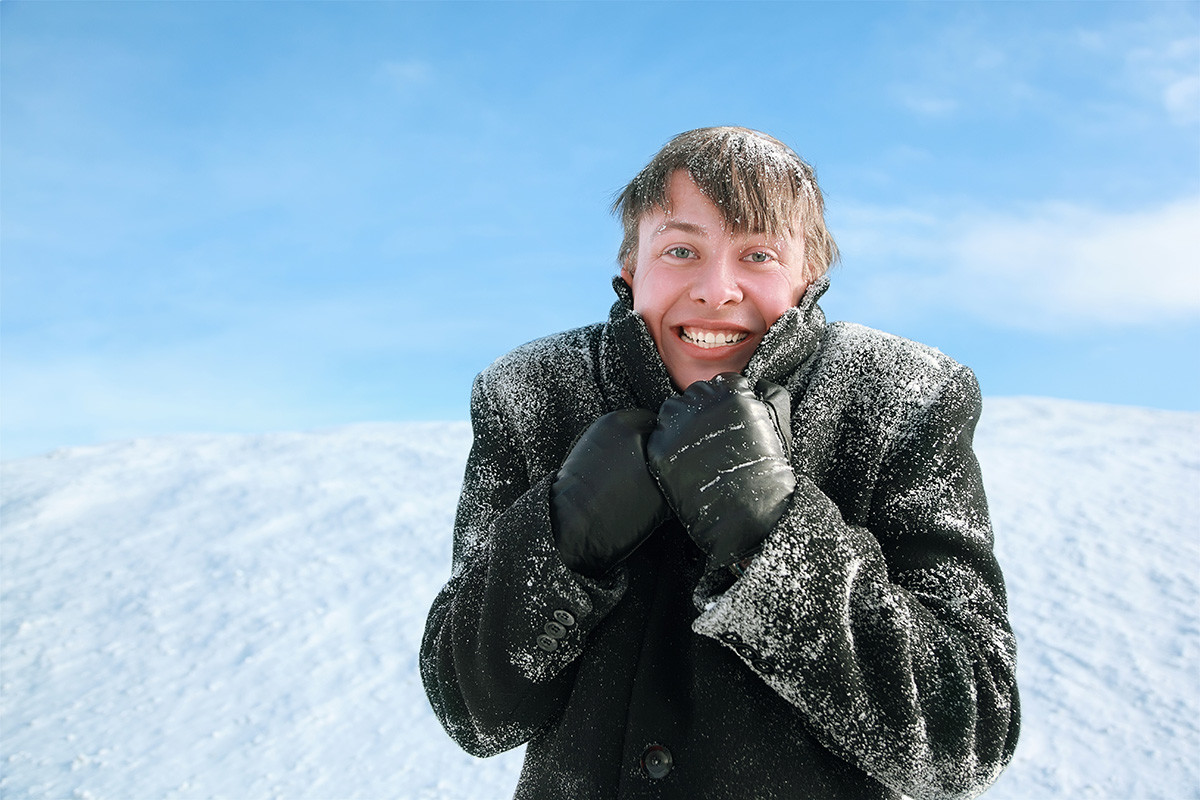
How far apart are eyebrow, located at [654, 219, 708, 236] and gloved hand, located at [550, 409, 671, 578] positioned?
1.09 ft

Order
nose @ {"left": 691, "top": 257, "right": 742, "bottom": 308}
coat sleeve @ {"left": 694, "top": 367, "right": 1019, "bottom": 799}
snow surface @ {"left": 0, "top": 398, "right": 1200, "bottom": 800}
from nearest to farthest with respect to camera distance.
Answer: coat sleeve @ {"left": 694, "top": 367, "right": 1019, "bottom": 799} → nose @ {"left": 691, "top": 257, "right": 742, "bottom": 308} → snow surface @ {"left": 0, "top": 398, "right": 1200, "bottom": 800}

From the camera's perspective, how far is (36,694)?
403 centimetres

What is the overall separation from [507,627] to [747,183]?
2.49ft

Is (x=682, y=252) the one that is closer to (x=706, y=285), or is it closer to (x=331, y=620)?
(x=706, y=285)

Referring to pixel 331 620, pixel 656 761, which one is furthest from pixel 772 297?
pixel 331 620

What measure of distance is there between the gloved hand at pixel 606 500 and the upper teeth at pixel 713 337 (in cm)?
21

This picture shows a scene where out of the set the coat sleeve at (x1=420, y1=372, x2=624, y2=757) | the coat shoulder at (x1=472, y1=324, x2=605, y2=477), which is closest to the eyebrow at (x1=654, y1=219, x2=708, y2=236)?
the coat shoulder at (x1=472, y1=324, x2=605, y2=477)

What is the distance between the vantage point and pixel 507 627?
1.25 m

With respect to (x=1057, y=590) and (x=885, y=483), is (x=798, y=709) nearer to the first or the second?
(x=885, y=483)

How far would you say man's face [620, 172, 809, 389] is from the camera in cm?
138

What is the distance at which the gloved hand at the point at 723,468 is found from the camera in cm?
114

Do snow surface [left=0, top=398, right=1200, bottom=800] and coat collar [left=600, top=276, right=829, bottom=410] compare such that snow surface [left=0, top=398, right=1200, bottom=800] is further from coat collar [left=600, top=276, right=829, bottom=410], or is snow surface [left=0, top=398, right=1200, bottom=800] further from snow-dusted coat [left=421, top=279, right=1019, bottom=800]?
coat collar [left=600, top=276, right=829, bottom=410]

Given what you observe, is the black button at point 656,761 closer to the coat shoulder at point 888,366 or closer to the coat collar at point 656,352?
the coat collar at point 656,352

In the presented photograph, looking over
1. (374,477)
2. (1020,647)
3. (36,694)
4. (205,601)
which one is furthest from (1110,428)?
(36,694)
